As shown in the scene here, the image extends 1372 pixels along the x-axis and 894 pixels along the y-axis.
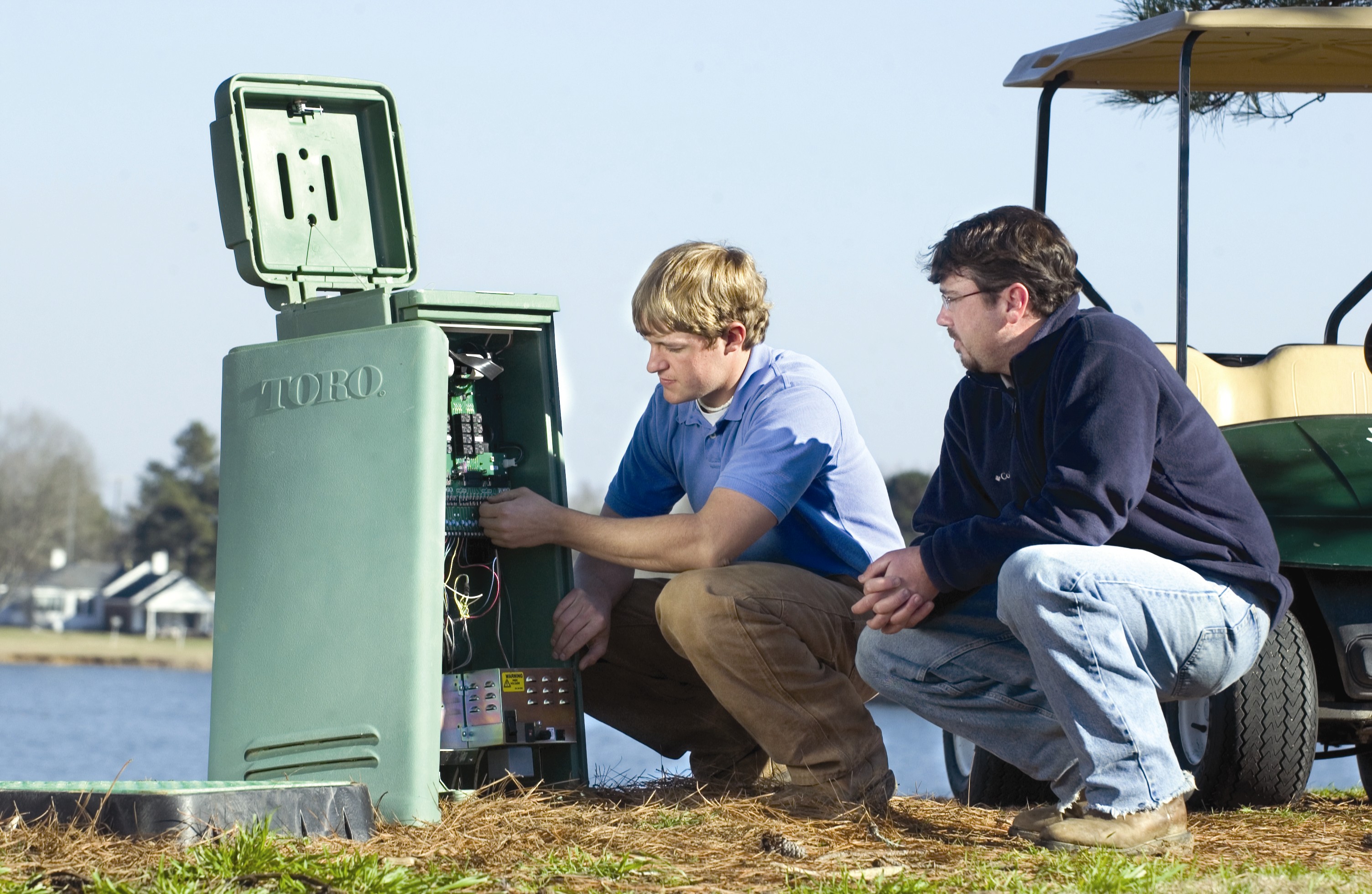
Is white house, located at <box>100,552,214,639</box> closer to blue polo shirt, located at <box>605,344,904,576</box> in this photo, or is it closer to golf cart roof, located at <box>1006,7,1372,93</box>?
golf cart roof, located at <box>1006,7,1372,93</box>

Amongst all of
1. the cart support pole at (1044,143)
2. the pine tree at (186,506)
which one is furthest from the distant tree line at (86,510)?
the cart support pole at (1044,143)

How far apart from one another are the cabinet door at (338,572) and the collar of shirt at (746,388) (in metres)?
0.75

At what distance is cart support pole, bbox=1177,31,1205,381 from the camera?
4.66 m

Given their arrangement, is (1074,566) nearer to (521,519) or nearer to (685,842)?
(685,842)

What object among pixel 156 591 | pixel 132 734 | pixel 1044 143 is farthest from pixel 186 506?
pixel 1044 143

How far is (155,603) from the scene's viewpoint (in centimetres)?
8088

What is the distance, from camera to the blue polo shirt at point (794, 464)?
366 centimetres

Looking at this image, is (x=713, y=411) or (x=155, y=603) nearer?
(x=713, y=411)

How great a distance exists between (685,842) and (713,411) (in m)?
1.22

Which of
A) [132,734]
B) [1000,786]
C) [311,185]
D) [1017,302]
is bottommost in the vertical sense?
[132,734]

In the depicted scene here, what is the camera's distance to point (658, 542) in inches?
146

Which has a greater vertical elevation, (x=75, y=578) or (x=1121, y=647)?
(x=1121, y=647)

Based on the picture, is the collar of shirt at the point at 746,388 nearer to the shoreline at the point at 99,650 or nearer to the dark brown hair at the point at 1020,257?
the dark brown hair at the point at 1020,257

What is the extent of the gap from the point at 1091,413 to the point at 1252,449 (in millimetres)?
1450
